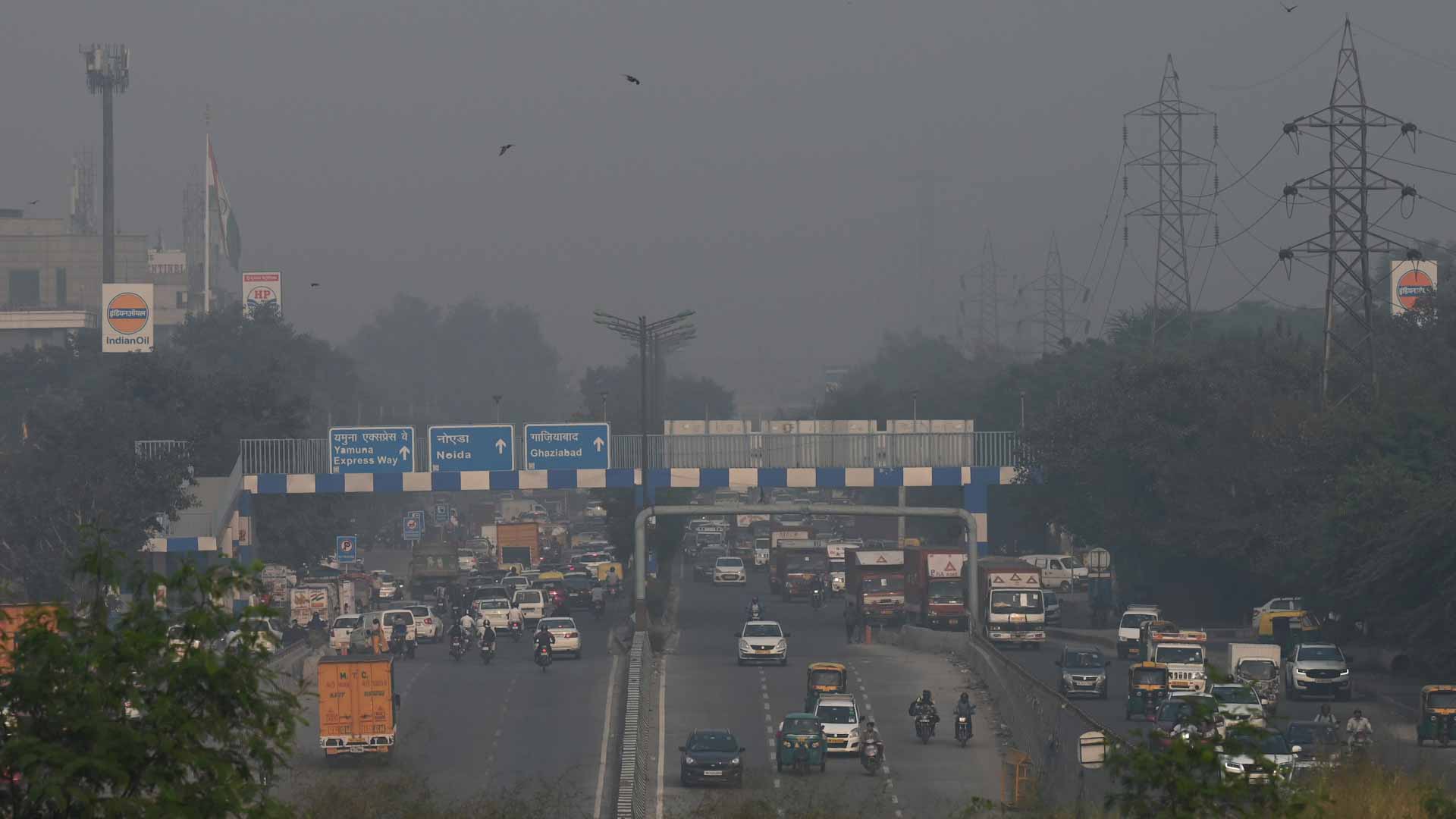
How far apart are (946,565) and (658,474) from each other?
1420cm

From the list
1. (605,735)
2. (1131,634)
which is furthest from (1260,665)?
(605,735)

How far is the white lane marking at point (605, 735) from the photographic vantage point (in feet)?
111

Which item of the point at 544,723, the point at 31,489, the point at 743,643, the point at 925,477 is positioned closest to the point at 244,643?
the point at 544,723

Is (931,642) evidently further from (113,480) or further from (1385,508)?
(113,480)

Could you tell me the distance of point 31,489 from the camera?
71.6 metres

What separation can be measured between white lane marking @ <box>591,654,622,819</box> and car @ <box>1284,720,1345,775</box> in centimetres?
1189

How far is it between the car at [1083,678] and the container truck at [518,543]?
56.1 m

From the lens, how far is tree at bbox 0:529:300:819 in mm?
10633

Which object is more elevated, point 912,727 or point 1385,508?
point 1385,508

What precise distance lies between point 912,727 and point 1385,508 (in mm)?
17924

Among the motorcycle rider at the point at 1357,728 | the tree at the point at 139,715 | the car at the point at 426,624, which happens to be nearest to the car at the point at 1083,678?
the motorcycle rider at the point at 1357,728

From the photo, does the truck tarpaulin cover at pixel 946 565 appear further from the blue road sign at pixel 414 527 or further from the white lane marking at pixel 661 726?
the blue road sign at pixel 414 527

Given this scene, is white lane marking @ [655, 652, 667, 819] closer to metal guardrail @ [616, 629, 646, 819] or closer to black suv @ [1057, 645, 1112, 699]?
metal guardrail @ [616, 629, 646, 819]

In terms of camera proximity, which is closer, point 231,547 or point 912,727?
point 912,727
